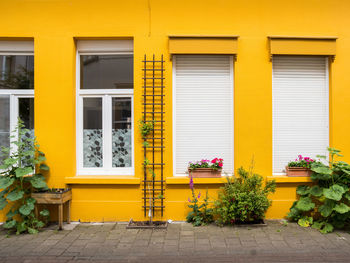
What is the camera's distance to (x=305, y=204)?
5.14 metres

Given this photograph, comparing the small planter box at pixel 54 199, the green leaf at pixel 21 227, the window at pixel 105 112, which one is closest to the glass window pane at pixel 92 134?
the window at pixel 105 112

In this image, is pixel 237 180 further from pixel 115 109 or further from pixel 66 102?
pixel 66 102

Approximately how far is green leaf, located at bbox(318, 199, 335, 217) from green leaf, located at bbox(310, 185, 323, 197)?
169 millimetres

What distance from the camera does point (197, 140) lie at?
18.5 feet

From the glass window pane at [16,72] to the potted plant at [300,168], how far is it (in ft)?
17.5

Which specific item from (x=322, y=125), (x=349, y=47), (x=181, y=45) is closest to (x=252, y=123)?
(x=322, y=125)

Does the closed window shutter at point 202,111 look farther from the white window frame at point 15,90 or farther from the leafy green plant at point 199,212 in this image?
the white window frame at point 15,90

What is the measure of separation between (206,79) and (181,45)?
818 mm

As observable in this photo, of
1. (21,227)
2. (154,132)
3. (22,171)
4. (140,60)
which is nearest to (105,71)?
(140,60)

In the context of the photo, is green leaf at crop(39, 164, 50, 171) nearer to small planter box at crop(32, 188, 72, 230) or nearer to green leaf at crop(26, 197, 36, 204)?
small planter box at crop(32, 188, 72, 230)

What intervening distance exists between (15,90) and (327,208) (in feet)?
20.5

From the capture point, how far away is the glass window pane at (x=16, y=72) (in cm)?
577

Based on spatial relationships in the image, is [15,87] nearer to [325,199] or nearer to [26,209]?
[26,209]

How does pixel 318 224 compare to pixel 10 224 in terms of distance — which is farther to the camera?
pixel 318 224
